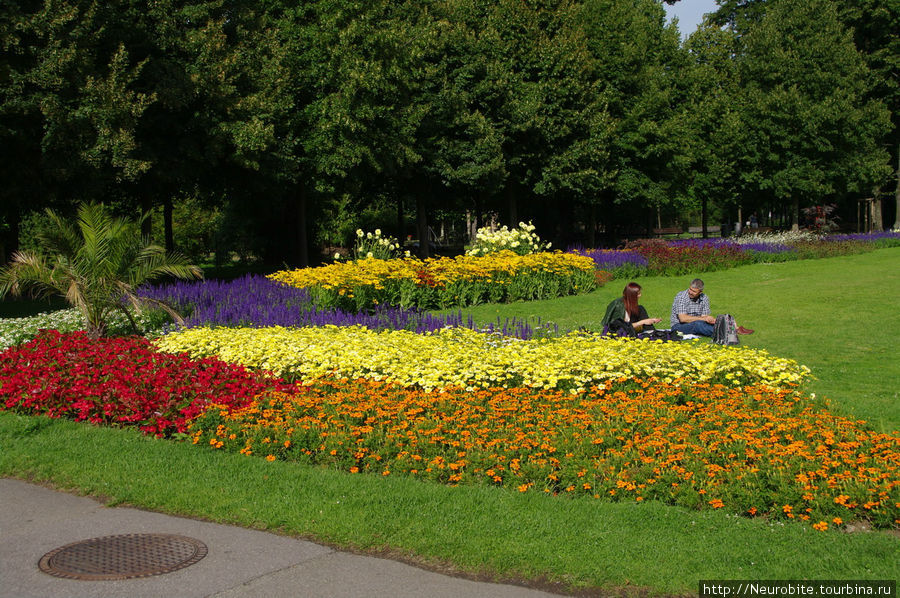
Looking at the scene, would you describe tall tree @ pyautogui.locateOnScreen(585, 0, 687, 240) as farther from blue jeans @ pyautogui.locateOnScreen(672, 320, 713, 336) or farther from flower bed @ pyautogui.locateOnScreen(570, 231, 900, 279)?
blue jeans @ pyautogui.locateOnScreen(672, 320, 713, 336)

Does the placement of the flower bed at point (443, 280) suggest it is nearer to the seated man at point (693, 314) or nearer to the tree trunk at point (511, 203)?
the seated man at point (693, 314)

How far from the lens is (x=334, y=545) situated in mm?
4723

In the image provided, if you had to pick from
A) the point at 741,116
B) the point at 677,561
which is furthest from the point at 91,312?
the point at 741,116

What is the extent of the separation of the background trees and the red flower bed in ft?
35.0

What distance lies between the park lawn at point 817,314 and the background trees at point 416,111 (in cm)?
887

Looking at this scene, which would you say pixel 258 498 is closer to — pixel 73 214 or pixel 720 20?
pixel 73 214

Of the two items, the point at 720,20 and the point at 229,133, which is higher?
the point at 720,20

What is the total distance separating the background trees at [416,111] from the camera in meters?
18.8

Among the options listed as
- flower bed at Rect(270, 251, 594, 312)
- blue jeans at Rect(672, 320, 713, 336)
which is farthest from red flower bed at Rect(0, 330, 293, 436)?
blue jeans at Rect(672, 320, 713, 336)

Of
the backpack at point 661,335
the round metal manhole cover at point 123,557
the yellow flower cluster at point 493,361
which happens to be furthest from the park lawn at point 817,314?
the round metal manhole cover at point 123,557

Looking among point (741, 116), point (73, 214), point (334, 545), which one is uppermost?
point (741, 116)

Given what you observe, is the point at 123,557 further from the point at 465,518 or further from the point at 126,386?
the point at 126,386

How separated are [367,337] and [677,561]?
6022 millimetres

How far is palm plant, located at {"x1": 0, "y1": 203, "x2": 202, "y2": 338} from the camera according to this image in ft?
35.1
